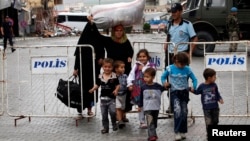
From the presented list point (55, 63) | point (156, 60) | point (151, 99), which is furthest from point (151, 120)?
point (55, 63)

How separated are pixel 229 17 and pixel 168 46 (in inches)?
490

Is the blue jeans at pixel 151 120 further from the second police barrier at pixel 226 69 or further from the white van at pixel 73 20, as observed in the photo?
the white van at pixel 73 20

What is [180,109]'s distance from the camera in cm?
873

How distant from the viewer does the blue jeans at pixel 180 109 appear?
28.6 ft

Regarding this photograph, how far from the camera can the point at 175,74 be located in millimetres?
8742

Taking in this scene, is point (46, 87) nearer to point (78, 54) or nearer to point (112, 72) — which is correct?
point (78, 54)

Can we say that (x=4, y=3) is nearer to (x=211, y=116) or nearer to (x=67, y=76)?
(x=67, y=76)

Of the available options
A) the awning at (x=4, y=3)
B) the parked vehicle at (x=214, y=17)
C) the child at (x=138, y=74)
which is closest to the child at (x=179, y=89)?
the child at (x=138, y=74)

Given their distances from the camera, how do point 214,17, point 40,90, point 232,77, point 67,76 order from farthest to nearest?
point 214,17, point 40,90, point 67,76, point 232,77

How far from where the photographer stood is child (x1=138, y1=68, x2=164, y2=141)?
866cm

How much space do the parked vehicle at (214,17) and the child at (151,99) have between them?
14501mm

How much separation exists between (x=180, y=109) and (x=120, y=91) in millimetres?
1189

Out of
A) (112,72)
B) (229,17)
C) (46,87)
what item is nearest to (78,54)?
(112,72)

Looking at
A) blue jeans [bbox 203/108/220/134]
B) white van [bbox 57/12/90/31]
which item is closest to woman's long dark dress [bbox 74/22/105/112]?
blue jeans [bbox 203/108/220/134]
